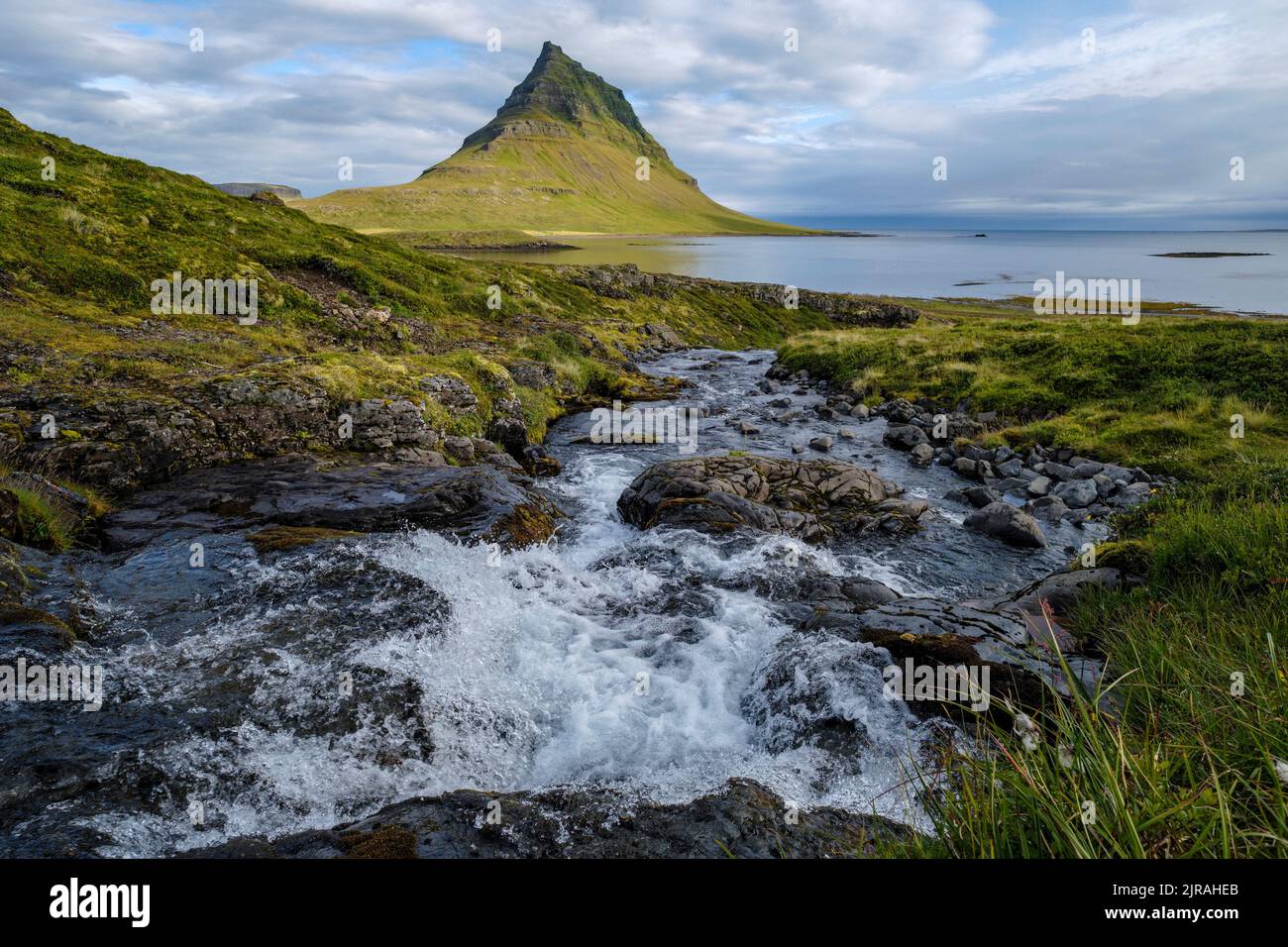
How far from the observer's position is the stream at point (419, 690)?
4887 mm

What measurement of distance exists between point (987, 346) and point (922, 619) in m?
28.2

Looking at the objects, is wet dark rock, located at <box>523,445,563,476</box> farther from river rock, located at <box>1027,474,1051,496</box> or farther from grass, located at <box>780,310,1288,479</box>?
grass, located at <box>780,310,1288,479</box>

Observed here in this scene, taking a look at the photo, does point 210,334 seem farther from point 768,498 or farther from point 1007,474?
point 1007,474

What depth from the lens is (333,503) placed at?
10883mm

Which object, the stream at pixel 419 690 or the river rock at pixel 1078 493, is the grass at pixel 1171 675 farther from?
the river rock at pixel 1078 493

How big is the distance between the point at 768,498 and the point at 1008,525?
5.20m

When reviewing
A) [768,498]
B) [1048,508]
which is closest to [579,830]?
[768,498]

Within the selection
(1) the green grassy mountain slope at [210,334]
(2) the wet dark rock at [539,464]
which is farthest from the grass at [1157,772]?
(2) the wet dark rock at [539,464]

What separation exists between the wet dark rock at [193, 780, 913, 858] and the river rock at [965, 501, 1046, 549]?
34.5 ft

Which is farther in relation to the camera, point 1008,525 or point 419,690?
point 1008,525

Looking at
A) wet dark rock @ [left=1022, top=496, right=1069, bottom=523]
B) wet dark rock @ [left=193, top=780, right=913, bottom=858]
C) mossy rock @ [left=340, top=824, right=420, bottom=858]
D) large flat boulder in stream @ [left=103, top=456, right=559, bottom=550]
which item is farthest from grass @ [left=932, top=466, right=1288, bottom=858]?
wet dark rock @ [left=1022, top=496, right=1069, bottom=523]

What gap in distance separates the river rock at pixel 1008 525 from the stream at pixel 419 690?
7.51 feet

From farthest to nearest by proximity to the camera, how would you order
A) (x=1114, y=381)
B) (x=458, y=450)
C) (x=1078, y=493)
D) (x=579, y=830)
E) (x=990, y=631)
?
(x=1114, y=381) → (x=1078, y=493) → (x=458, y=450) → (x=990, y=631) → (x=579, y=830)
